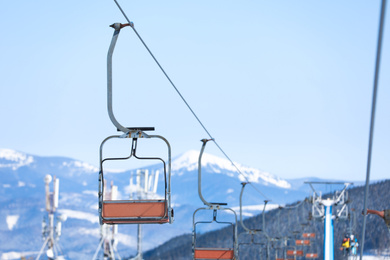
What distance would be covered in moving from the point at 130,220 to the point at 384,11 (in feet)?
25.7

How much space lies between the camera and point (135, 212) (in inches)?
661

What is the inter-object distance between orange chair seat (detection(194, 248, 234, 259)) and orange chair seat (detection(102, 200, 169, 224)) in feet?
26.0

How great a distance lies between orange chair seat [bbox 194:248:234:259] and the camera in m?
24.5

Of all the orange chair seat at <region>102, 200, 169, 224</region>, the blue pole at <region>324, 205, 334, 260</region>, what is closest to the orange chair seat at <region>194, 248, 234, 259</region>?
the orange chair seat at <region>102, 200, 169, 224</region>

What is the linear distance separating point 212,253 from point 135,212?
8.24 metres

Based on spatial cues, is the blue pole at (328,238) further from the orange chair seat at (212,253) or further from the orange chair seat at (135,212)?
the orange chair seat at (135,212)

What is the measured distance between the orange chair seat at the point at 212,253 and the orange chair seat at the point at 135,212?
7.91 metres

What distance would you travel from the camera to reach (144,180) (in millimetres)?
92188

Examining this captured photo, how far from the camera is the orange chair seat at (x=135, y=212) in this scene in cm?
1667

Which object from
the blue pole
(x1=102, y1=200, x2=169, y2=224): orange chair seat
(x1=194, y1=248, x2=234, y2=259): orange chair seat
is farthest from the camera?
the blue pole

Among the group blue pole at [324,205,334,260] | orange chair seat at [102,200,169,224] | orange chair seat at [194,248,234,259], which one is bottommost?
blue pole at [324,205,334,260]

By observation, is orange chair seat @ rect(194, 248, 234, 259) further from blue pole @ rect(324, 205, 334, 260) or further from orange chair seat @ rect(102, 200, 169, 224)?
blue pole @ rect(324, 205, 334, 260)

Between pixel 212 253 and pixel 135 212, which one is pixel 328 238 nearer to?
pixel 212 253

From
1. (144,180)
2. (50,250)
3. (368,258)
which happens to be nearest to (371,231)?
(368,258)
